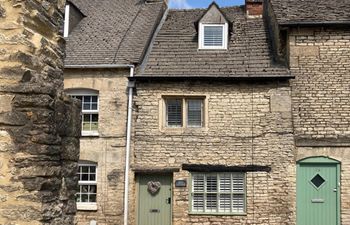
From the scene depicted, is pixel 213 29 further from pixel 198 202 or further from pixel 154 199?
pixel 154 199

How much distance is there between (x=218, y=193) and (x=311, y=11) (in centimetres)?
674

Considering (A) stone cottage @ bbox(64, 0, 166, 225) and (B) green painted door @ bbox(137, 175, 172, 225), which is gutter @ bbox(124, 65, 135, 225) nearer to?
(A) stone cottage @ bbox(64, 0, 166, 225)

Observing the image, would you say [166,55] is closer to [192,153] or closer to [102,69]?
[102,69]

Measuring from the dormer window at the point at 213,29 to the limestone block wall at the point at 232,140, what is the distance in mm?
2092

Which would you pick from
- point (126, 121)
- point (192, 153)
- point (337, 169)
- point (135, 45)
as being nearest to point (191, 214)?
point (192, 153)

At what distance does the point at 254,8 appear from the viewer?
1850cm

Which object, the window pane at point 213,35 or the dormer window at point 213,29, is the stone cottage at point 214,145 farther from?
the window pane at point 213,35

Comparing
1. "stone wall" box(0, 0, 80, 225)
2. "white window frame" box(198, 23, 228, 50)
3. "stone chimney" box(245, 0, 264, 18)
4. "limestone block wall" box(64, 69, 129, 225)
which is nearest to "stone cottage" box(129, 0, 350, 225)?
"limestone block wall" box(64, 69, 129, 225)

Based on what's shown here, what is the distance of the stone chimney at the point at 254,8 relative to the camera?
1839cm

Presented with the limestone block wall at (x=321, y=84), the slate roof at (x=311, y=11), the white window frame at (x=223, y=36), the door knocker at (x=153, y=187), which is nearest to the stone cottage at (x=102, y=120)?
the door knocker at (x=153, y=187)

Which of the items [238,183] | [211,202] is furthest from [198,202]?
[238,183]

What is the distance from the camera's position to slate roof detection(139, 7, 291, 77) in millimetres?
15203

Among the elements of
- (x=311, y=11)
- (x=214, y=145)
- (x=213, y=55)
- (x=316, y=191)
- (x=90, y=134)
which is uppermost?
(x=311, y=11)

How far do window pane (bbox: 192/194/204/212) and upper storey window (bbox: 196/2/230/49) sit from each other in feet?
17.2
